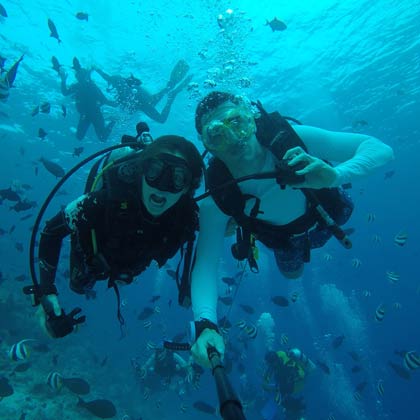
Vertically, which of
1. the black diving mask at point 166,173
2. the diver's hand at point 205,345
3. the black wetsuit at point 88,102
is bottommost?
the black wetsuit at point 88,102

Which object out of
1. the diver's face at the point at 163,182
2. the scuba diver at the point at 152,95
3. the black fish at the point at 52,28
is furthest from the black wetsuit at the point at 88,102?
the diver's face at the point at 163,182

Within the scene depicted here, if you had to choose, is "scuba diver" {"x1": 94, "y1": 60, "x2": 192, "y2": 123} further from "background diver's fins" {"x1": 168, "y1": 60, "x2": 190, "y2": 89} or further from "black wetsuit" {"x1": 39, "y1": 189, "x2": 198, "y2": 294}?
"black wetsuit" {"x1": 39, "y1": 189, "x2": 198, "y2": 294}

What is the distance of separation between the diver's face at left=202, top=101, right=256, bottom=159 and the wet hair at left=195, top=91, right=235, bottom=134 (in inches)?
7.0

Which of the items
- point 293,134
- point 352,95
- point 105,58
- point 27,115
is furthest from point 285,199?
point 27,115

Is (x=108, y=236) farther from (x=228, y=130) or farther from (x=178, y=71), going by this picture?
(x=178, y=71)

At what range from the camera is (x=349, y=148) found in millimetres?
4148

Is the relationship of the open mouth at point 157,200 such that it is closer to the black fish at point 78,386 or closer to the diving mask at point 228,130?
the diving mask at point 228,130

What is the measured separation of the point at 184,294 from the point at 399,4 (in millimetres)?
23809

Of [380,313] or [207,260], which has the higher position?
[207,260]

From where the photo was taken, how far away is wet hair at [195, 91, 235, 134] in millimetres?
4262

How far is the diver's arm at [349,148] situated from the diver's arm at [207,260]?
4.71 feet

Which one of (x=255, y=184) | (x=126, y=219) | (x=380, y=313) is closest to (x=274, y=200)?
(x=255, y=184)

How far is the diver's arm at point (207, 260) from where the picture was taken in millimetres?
3557

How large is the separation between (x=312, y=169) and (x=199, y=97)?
2256cm
